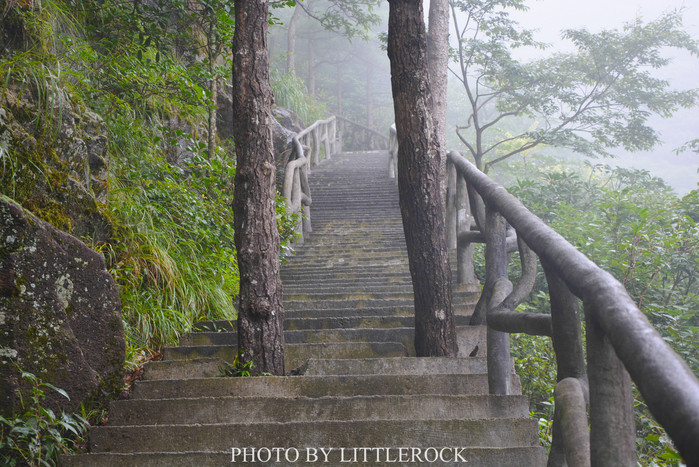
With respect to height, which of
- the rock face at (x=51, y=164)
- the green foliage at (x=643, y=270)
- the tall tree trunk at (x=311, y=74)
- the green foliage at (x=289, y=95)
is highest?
the tall tree trunk at (x=311, y=74)

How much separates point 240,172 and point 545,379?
3.07 m

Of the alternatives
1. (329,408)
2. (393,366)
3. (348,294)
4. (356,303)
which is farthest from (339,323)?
(329,408)

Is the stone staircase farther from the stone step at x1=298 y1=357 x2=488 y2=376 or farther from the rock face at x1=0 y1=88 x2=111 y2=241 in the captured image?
the rock face at x1=0 y1=88 x2=111 y2=241

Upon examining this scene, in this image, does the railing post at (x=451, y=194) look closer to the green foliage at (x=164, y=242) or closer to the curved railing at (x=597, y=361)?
the green foliage at (x=164, y=242)

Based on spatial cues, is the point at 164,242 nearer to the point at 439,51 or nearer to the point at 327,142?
the point at 439,51

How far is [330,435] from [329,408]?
0.78 feet

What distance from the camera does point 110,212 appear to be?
3967mm

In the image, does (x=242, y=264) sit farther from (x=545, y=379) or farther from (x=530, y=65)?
(x=530, y=65)

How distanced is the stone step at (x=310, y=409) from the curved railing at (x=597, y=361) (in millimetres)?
409

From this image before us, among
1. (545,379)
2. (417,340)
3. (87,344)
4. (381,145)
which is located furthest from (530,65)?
(87,344)

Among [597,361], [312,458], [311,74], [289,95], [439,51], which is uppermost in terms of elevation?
[311,74]

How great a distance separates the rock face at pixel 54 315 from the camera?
2.44 meters

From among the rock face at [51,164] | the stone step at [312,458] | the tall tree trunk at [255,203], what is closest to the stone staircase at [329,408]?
the stone step at [312,458]

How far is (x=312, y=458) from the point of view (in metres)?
2.27
